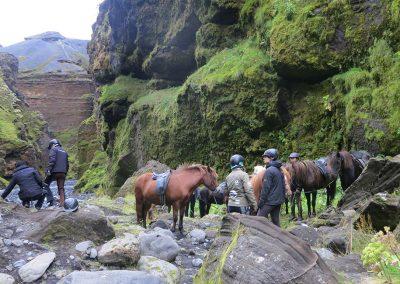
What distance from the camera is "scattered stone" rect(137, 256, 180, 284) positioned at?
21.2 feet

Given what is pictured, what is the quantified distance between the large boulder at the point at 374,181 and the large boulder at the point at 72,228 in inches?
233

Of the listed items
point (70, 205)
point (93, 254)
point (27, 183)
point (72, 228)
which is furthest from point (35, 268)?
point (27, 183)

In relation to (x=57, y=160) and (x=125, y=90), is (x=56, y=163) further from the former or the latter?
(x=125, y=90)

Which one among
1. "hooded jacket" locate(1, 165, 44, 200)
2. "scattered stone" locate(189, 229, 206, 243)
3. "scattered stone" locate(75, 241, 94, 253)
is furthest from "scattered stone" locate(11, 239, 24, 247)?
"scattered stone" locate(189, 229, 206, 243)

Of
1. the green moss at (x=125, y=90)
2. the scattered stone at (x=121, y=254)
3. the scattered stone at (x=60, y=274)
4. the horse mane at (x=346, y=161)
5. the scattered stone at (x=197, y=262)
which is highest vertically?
the scattered stone at (x=121, y=254)

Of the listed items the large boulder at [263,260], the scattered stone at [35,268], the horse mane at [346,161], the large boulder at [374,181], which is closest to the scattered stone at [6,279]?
the scattered stone at [35,268]

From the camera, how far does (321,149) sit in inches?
684

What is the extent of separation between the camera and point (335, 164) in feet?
44.6

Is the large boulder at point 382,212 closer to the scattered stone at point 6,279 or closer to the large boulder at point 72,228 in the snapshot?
the large boulder at point 72,228

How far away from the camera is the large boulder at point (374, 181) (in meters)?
10.5

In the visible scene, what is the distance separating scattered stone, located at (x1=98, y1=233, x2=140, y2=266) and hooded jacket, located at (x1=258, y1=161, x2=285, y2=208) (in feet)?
9.61

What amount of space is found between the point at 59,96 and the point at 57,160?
90.9 m

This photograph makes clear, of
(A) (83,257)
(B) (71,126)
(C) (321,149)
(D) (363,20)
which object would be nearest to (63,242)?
(A) (83,257)

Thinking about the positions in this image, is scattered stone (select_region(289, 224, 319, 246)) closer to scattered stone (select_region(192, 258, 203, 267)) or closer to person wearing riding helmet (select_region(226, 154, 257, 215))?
person wearing riding helmet (select_region(226, 154, 257, 215))
